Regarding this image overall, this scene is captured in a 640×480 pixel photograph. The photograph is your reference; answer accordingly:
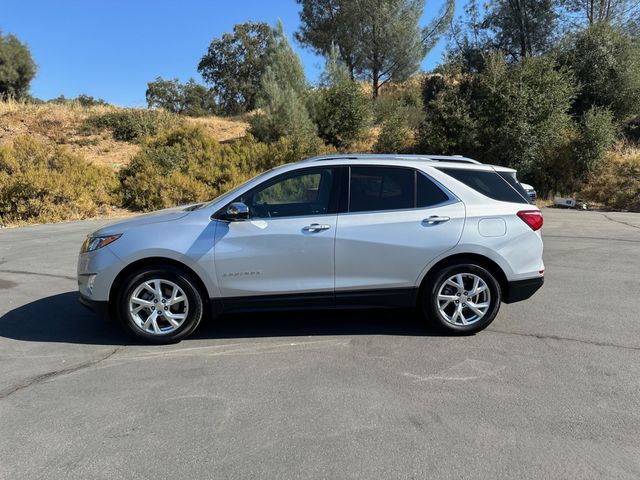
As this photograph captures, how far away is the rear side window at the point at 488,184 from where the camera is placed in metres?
5.03

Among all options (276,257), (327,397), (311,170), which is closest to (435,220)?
(311,170)

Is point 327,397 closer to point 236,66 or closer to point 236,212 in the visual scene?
point 236,212

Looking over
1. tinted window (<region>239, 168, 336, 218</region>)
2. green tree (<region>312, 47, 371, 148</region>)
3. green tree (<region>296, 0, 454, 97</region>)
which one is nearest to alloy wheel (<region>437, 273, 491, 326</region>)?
tinted window (<region>239, 168, 336, 218</region>)

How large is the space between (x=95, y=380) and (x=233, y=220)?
178cm

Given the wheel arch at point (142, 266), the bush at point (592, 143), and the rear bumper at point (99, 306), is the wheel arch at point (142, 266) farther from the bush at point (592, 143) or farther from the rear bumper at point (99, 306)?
the bush at point (592, 143)

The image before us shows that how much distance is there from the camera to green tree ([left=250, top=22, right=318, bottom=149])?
69.0 feet

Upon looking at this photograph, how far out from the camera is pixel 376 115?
23531mm

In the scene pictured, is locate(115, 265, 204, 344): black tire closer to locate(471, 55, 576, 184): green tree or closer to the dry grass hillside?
locate(471, 55, 576, 184): green tree

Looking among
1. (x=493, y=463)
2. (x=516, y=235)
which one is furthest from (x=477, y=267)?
(x=493, y=463)

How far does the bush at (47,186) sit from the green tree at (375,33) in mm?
16609

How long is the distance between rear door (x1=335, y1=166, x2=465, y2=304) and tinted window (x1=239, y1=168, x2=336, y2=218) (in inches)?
9.6

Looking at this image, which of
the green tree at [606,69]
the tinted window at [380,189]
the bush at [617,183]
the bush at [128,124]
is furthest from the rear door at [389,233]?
the bush at [128,124]

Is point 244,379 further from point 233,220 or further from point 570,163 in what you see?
point 570,163

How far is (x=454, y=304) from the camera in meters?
4.95
